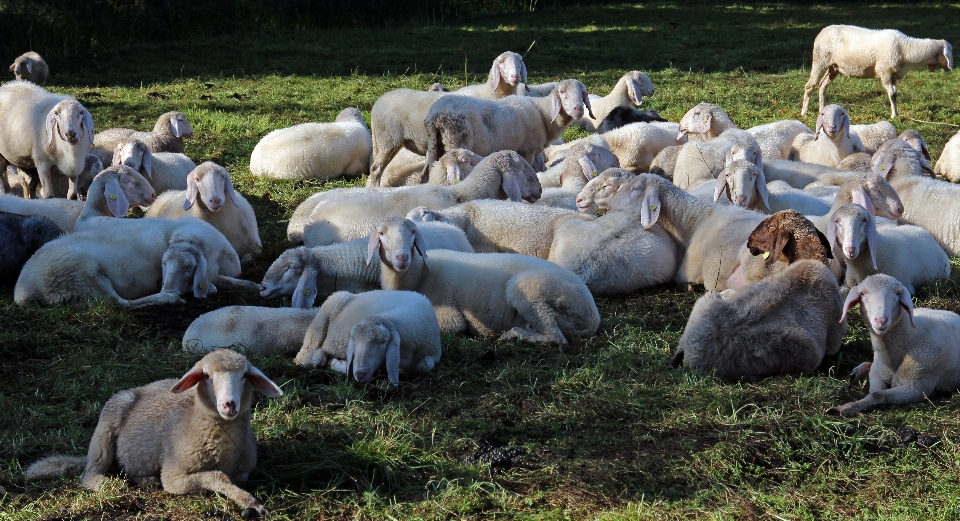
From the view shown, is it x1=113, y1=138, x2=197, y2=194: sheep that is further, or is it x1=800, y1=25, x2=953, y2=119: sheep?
x1=800, y1=25, x2=953, y2=119: sheep

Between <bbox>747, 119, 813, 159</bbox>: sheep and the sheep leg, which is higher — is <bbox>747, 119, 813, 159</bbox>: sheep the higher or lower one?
the higher one

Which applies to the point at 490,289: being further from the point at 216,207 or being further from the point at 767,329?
the point at 216,207

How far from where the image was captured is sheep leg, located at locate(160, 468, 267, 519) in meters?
3.89

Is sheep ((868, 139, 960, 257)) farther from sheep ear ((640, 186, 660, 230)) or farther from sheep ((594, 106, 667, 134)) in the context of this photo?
sheep ((594, 106, 667, 134))

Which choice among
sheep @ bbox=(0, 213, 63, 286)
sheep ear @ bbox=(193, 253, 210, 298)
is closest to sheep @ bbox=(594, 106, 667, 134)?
sheep ear @ bbox=(193, 253, 210, 298)

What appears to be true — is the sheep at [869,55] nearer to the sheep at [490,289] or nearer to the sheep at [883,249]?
the sheep at [883,249]

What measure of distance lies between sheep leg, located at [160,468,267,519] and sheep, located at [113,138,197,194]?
5573 mm

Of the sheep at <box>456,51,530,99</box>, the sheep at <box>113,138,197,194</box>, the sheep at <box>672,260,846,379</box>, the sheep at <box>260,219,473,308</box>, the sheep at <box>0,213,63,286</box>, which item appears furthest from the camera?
the sheep at <box>456,51,530,99</box>

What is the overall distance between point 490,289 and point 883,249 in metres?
2.50

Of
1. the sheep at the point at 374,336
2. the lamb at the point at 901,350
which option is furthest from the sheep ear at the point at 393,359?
the lamb at the point at 901,350

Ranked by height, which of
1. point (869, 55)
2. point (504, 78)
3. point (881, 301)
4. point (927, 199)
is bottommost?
→ point (927, 199)

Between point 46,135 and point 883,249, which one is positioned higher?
point 46,135

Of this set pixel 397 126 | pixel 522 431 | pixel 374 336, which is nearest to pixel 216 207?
pixel 397 126

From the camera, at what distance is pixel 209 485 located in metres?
3.96
